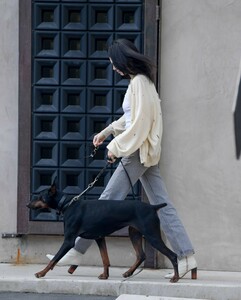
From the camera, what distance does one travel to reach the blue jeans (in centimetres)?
589

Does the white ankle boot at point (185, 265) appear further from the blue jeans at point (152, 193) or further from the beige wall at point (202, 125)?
the beige wall at point (202, 125)

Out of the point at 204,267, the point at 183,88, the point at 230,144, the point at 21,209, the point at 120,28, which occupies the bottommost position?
the point at 204,267

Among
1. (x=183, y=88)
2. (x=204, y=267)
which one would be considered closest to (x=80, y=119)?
(x=183, y=88)

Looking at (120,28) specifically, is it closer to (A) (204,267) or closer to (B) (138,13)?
(B) (138,13)

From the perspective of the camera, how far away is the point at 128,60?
574cm

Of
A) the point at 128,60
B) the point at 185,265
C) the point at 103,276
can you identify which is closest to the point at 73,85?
the point at 128,60

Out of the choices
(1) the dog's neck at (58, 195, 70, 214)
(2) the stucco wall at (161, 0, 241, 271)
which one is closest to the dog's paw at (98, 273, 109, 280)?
(1) the dog's neck at (58, 195, 70, 214)

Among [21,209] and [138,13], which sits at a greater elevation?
[138,13]

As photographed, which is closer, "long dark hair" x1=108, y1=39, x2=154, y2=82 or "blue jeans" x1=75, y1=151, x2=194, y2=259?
"long dark hair" x1=108, y1=39, x2=154, y2=82

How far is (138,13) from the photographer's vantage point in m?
6.60

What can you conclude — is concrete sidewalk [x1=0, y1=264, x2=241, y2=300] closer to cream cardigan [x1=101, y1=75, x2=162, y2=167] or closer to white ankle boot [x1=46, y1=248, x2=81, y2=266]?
white ankle boot [x1=46, y1=248, x2=81, y2=266]

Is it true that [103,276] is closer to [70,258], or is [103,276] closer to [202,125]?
[70,258]

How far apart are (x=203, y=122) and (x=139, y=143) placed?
107 centimetres

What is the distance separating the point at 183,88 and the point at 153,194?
3.46 ft
